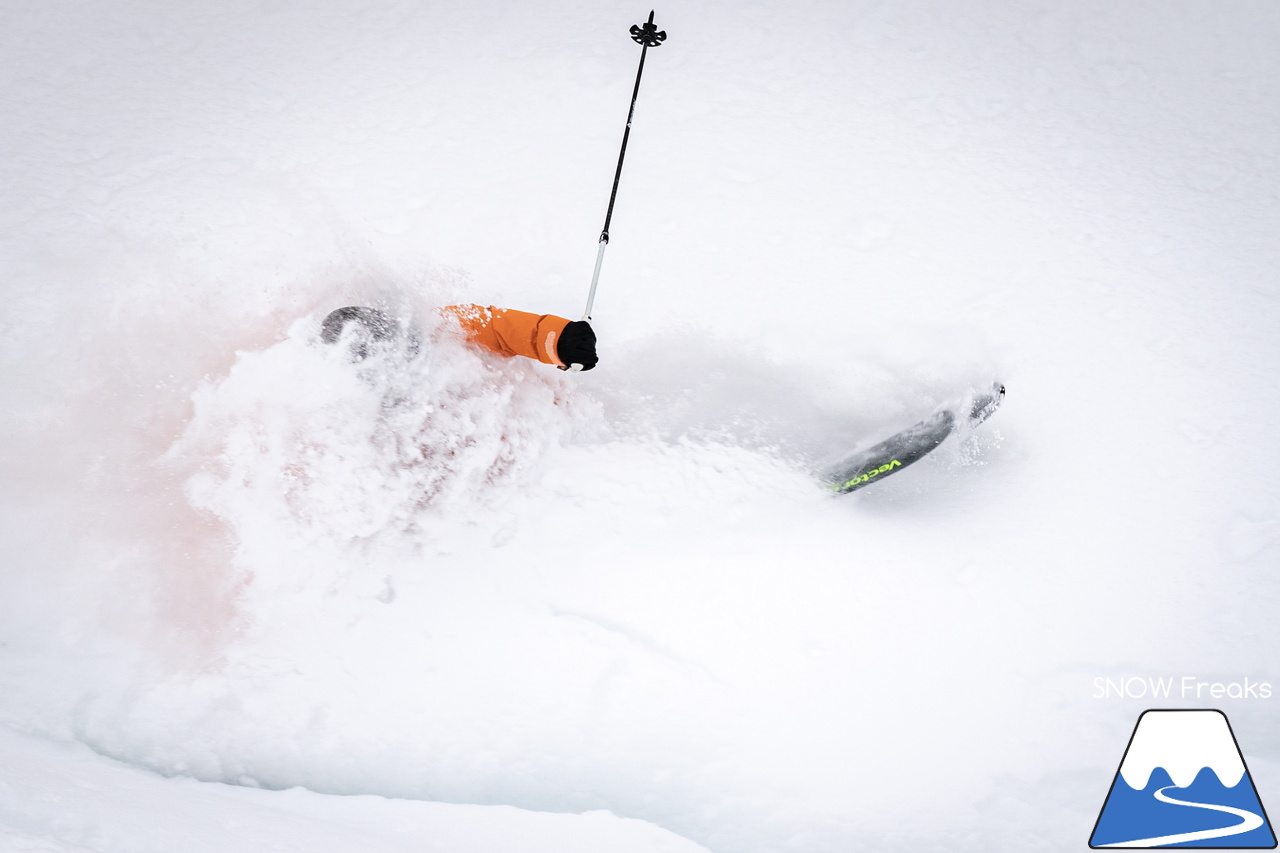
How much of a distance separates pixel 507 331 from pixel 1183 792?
A: 8.44 ft

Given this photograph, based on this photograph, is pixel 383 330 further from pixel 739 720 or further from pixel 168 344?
pixel 739 720

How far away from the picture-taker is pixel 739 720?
216 cm

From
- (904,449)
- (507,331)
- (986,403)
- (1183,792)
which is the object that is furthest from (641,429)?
(1183,792)

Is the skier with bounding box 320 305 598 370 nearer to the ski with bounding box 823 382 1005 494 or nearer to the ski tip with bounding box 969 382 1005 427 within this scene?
the ski with bounding box 823 382 1005 494

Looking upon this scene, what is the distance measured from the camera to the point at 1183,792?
2016mm

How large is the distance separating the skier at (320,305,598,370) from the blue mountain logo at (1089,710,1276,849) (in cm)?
215

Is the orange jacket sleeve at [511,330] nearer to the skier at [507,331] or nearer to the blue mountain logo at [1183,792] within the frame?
the skier at [507,331]

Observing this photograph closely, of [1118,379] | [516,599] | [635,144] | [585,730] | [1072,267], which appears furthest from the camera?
[635,144]

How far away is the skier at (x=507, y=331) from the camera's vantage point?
2.05 meters

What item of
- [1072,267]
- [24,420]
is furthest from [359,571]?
[1072,267]

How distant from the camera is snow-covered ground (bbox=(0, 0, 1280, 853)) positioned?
2119 millimetres

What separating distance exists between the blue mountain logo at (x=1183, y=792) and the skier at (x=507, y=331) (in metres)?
2.15

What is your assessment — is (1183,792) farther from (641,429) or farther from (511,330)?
(511,330)

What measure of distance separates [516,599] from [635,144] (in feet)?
6.92
